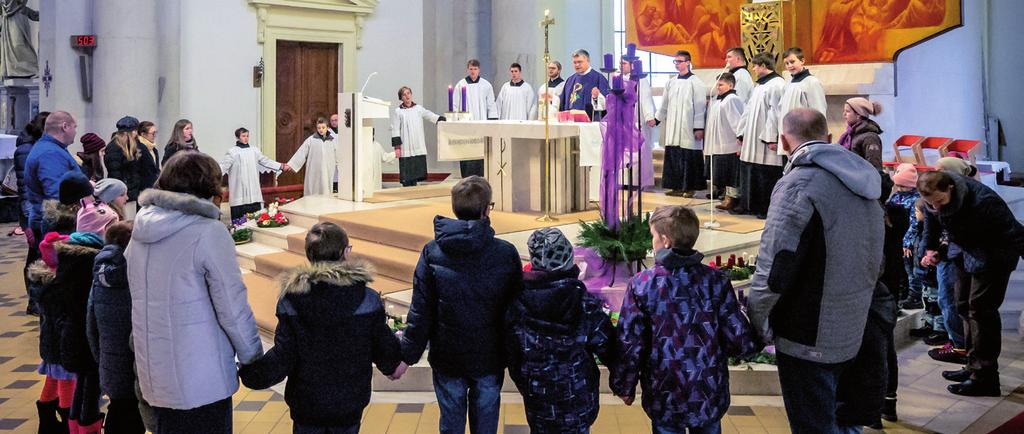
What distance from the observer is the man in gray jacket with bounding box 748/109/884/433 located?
3559 millimetres

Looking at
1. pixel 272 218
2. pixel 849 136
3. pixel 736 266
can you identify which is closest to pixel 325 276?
pixel 736 266

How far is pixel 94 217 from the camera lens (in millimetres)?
4992

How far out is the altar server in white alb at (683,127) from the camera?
34.6 ft

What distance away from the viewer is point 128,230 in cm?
384

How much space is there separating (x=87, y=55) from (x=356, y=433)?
10.7 meters

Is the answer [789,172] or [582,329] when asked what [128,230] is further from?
[789,172]

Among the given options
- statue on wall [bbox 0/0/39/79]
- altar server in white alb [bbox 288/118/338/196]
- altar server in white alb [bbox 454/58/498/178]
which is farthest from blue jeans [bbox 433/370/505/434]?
statue on wall [bbox 0/0/39/79]

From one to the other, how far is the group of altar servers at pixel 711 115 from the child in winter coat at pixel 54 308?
15.1 ft

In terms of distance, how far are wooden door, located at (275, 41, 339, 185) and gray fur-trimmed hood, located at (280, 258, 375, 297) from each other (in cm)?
1164

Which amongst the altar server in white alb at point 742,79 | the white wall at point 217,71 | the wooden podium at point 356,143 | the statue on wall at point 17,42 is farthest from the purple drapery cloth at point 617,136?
the statue on wall at point 17,42

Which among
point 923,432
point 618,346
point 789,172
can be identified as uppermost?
point 789,172

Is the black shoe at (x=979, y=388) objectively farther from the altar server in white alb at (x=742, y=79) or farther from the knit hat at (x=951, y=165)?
the altar server in white alb at (x=742, y=79)

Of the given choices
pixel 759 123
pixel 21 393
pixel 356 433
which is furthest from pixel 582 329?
pixel 759 123

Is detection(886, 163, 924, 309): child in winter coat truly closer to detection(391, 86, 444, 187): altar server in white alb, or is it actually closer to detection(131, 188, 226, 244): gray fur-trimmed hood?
detection(131, 188, 226, 244): gray fur-trimmed hood
